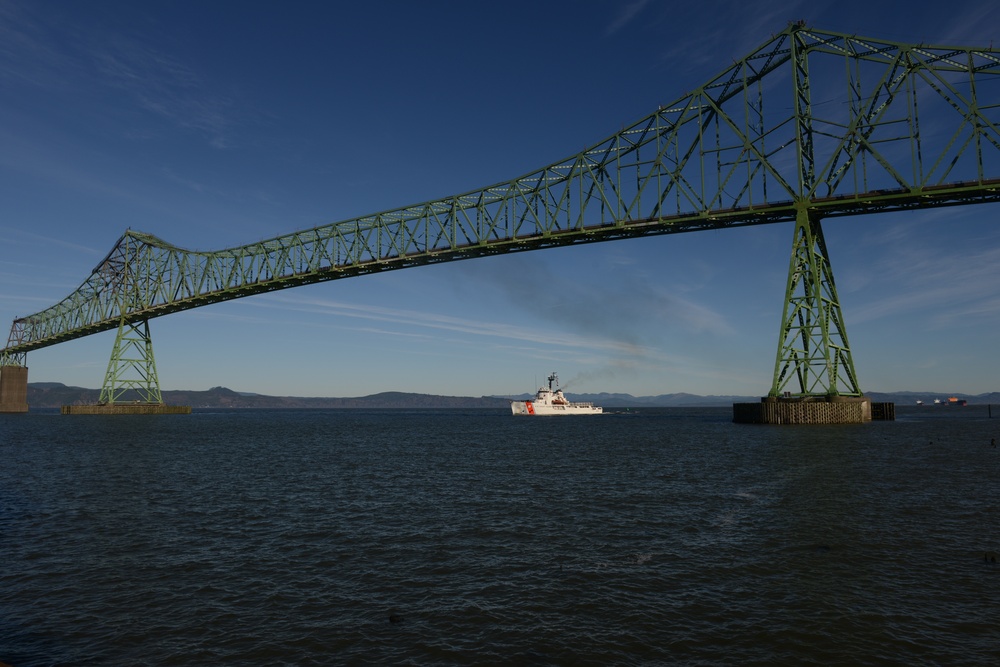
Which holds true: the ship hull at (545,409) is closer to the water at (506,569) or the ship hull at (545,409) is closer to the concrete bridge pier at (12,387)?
the water at (506,569)

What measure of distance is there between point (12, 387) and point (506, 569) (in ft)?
518

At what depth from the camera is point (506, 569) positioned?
47.2 ft

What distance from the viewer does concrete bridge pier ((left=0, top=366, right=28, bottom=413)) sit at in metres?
133

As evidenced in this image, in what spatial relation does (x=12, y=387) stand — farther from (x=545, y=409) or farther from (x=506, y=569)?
(x=506, y=569)

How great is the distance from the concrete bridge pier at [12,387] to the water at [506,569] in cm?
13072

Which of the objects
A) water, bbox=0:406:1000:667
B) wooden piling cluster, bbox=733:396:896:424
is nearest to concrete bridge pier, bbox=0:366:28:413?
water, bbox=0:406:1000:667

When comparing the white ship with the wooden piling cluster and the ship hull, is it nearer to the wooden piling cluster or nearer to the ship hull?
the ship hull

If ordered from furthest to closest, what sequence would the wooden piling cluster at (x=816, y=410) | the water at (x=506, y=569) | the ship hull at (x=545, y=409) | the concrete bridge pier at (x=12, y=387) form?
the concrete bridge pier at (x=12, y=387) → the ship hull at (x=545, y=409) → the wooden piling cluster at (x=816, y=410) → the water at (x=506, y=569)

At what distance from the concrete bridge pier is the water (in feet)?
429

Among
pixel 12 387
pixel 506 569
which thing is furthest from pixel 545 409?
pixel 12 387

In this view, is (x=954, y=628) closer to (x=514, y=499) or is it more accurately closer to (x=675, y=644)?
(x=675, y=644)

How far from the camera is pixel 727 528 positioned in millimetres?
18016

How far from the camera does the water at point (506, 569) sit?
33.8 feet

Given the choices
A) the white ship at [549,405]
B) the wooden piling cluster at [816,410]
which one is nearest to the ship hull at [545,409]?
the white ship at [549,405]
